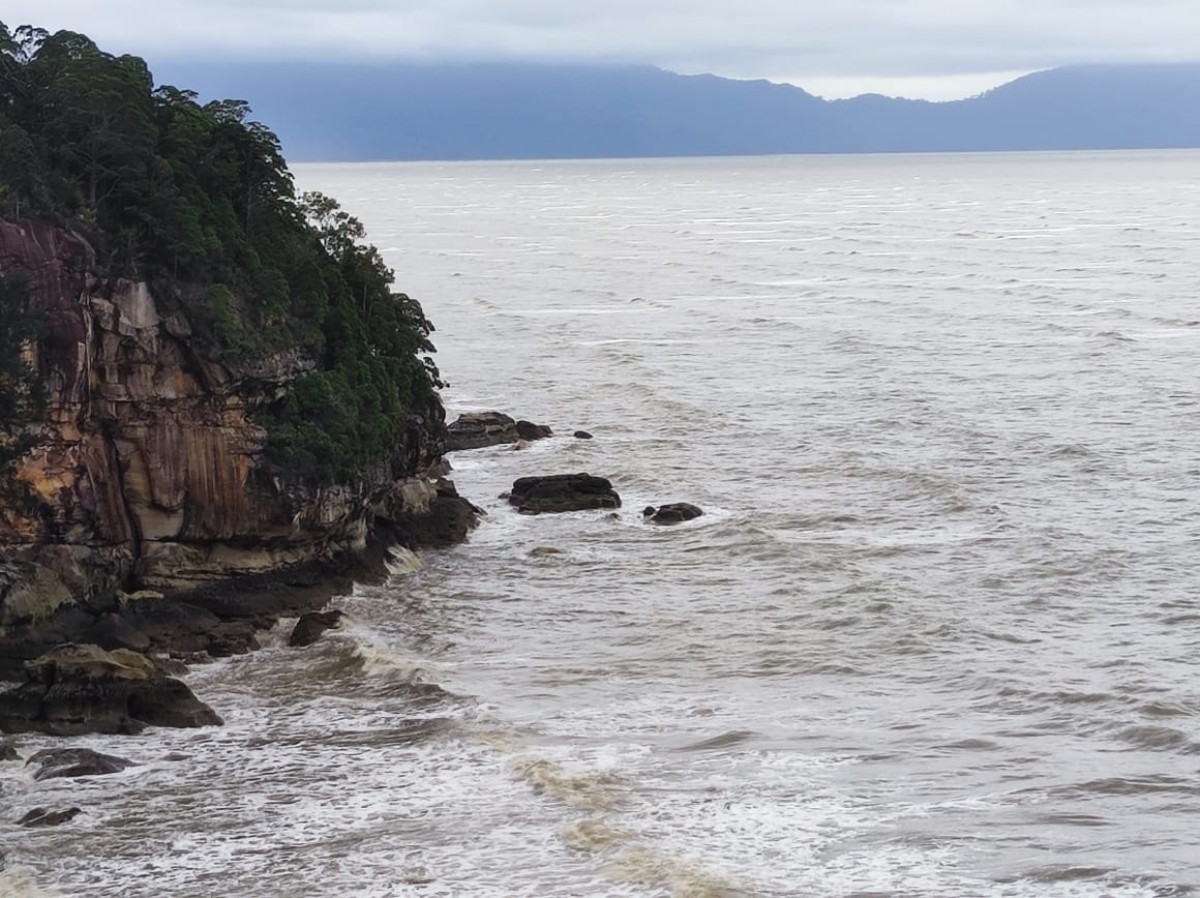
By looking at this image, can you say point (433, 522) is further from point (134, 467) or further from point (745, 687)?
point (745, 687)

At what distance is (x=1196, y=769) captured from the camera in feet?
98.7

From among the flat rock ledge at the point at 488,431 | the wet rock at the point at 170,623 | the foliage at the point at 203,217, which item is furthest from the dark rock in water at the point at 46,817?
the flat rock ledge at the point at 488,431

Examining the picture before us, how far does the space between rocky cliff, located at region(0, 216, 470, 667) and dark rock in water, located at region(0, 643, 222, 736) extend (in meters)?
3.27

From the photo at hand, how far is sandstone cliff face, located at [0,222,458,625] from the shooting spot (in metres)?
37.2

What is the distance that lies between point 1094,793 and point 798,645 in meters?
10.4

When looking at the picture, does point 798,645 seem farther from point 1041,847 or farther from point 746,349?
point 746,349

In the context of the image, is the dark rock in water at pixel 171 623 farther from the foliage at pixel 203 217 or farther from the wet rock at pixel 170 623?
the foliage at pixel 203 217

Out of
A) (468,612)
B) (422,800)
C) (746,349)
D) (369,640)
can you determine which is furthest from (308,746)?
(746,349)

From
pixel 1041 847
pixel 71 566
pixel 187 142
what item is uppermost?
pixel 187 142

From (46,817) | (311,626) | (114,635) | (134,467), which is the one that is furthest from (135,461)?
(46,817)

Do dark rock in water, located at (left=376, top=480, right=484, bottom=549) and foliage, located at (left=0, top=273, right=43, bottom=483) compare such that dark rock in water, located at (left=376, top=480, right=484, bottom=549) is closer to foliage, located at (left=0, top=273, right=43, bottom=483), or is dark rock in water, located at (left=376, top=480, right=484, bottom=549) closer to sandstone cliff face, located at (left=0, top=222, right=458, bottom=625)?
sandstone cliff face, located at (left=0, top=222, right=458, bottom=625)

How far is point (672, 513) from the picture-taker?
167ft

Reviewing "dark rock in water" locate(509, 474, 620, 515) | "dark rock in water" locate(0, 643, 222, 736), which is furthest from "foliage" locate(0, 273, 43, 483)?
"dark rock in water" locate(509, 474, 620, 515)

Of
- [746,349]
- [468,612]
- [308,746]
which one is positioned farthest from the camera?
[746,349]
